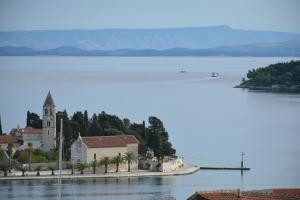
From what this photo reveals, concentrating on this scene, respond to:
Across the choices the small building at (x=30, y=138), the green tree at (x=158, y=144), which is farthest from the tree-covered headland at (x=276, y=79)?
the small building at (x=30, y=138)

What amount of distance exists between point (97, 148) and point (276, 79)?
5414 cm

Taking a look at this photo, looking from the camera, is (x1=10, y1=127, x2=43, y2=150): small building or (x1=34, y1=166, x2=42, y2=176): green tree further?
(x1=10, y1=127, x2=43, y2=150): small building

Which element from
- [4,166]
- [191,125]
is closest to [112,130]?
[4,166]

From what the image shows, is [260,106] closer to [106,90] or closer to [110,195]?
[106,90]

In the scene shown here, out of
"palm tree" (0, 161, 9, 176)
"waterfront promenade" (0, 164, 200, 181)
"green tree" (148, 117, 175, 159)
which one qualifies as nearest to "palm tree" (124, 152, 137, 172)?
"waterfront promenade" (0, 164, 200, 181)

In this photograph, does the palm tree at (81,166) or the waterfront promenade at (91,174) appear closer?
the waterfront promenade at (91,174)

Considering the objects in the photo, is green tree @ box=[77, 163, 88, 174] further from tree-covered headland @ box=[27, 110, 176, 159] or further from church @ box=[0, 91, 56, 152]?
church @ box=[0, 91, 56, 152]

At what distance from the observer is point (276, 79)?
8612 cm

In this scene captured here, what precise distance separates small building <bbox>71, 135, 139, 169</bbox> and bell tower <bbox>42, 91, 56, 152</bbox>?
1176 mm

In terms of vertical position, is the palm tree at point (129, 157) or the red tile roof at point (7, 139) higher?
the red tile roof at point (7, 139)

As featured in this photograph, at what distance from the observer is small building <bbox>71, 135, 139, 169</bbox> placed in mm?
33031

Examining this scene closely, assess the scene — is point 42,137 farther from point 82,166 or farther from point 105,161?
point 105,161

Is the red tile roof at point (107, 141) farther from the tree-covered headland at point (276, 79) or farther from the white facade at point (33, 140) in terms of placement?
the tree-covered headland at point (276, 79)

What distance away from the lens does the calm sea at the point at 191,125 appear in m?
29.8
